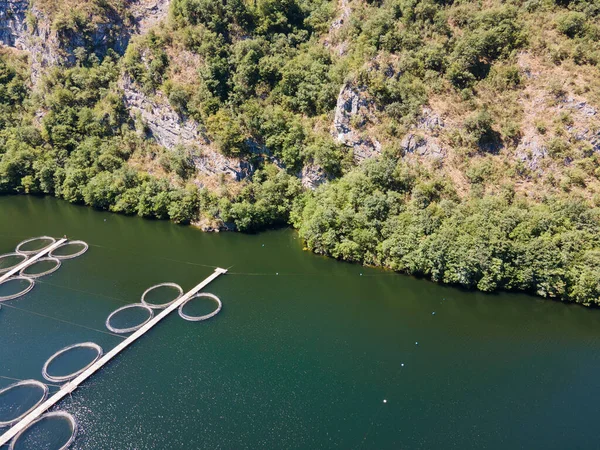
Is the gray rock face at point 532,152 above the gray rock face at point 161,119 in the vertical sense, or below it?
below

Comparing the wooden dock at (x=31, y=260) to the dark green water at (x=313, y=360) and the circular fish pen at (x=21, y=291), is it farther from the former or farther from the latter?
the dark green water at (x=313, y=360)

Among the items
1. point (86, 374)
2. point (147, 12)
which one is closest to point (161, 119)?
point (147, 12)

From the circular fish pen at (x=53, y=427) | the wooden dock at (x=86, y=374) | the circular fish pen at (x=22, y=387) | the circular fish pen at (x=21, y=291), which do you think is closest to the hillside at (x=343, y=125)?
the wooden dock at (x=86, y=374)

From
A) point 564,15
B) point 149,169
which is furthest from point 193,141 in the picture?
point 564,15

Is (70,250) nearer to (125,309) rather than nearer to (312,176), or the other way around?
(125,309)

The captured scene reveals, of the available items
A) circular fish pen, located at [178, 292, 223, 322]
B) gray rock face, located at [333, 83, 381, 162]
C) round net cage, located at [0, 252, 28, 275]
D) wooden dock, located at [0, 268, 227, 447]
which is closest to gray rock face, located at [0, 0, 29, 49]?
round net cage, located at [0, 252, 28, 275]

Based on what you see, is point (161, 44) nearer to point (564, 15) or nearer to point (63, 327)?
point (63, 327)

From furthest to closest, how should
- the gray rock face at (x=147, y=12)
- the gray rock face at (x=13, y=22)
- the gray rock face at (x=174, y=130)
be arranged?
the gray rock face at (x=13, y=22)
the gray rock face at (x=147, y=12)
the gray rock face at (x=174, y=130)
